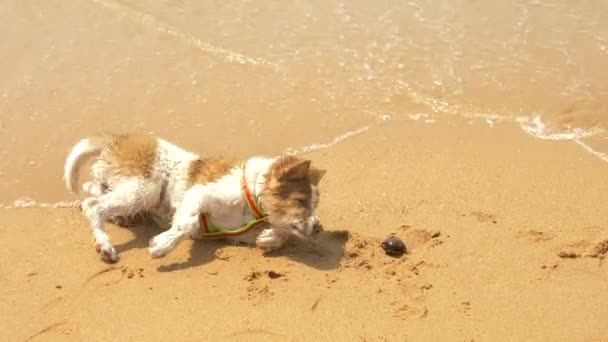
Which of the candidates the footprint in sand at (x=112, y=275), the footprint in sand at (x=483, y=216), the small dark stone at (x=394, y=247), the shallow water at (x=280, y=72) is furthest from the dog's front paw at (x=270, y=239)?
the shallow water at (x=280, y=72)

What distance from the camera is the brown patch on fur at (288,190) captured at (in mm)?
5355

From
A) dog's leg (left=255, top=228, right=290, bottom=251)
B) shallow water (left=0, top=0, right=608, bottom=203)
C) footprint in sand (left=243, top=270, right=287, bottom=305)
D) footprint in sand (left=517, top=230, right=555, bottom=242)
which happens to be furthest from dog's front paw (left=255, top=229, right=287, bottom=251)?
footprint in sand (left=517, top=230, right=555, bottom=242)

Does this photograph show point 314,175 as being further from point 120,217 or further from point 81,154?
point 81,154

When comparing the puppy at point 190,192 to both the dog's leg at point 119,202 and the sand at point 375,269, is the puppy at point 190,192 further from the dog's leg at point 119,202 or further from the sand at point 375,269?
the sand at point 375,269

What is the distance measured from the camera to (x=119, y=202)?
556 cm

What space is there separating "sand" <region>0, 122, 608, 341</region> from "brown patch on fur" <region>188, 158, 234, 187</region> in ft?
1.59

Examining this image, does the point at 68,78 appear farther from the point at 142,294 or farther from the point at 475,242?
the point at 475,242

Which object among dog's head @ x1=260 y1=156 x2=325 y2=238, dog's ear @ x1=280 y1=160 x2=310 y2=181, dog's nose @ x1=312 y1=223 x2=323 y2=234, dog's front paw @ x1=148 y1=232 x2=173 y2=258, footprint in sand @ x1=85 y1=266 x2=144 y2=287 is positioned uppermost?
dog's ear @ x1=280 y1=160 x2=310 y2=181

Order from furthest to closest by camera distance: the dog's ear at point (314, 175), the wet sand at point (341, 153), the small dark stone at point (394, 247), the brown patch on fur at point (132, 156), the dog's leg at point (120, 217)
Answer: the dog's leg at point (120, 217), the brown patch on fur at point (132, 156), the dog's ear at point (314, 175), the small dark stone at point (394, 247), the wet sand at point (341, 153)

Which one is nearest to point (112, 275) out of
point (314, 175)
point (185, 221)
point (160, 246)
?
point (160, 246)

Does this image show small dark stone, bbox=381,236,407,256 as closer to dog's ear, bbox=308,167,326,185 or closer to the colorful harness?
dog's ear, bbox=308,167,326,185

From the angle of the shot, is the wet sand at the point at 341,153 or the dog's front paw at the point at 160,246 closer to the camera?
→ the wet sand at the point at 341,153

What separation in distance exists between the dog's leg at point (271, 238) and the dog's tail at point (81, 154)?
4.80ft

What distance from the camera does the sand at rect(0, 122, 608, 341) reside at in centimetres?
455
